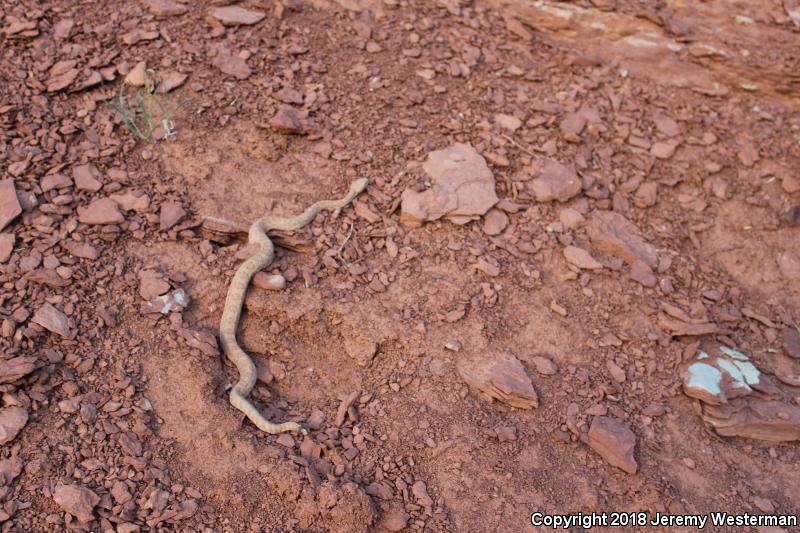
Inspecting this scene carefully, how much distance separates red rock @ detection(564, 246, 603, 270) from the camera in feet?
18.8

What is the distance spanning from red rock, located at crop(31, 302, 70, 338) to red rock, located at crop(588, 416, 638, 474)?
3.70 meters

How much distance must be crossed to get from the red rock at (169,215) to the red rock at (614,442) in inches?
136

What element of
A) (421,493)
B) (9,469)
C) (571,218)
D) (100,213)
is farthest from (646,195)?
(9,469)

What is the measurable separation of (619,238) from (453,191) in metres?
1.46

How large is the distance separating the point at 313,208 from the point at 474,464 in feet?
7.86

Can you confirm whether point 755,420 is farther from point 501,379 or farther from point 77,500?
point 77,500

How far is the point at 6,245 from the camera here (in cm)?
492

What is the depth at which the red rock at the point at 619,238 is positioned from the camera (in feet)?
19.1

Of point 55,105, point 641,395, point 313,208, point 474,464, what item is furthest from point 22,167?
point 641,395

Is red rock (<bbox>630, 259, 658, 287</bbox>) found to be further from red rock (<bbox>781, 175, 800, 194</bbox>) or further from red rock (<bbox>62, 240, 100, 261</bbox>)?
red rock (<bbox>62, 240, 100, 261</bbox>)

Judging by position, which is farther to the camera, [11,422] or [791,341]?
[791,341]

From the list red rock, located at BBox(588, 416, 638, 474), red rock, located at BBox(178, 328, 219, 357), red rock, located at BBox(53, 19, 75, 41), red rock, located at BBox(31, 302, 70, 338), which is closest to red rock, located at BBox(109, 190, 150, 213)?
red rock, located at BBox(31, 302, 70, 338)

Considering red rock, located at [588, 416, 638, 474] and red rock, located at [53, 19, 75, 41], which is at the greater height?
red rock, located at [53, 19, 75, 41]

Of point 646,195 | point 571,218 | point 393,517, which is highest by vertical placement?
point 646,195
